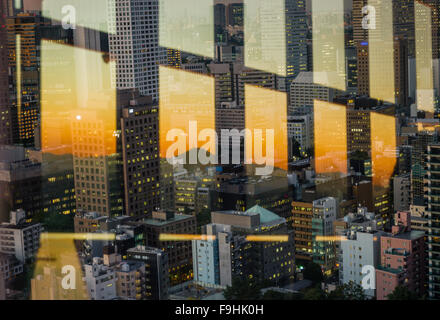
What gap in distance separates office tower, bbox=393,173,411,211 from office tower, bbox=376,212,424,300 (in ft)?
6.50

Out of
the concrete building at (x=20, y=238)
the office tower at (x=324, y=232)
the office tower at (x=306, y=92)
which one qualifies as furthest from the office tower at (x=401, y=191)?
the office tower at (x=306, y=92)

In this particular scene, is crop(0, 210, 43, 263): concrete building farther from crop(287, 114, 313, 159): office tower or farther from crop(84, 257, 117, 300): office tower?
crop(287, 114, 313, 159): office tower

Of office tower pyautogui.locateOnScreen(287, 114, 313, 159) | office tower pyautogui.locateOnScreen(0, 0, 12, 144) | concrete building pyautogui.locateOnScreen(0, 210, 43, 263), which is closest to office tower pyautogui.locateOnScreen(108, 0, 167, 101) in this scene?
office tower pyautogui.locateOnScreen(0, 0, 12, 144)

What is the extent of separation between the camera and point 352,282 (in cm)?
530

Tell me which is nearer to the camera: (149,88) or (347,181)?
(347,181)

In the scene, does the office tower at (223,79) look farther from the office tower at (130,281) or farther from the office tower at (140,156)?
the office tower at (130,281)

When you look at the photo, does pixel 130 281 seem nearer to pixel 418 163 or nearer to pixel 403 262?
pixel 403 262

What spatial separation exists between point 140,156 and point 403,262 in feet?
9.45

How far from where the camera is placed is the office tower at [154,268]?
5.33 m

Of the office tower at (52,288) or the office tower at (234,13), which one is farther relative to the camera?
the office tower at (234,13)

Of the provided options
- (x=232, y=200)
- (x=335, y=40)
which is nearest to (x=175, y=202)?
(x=232, y=200)

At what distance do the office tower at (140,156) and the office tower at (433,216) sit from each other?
2.68m

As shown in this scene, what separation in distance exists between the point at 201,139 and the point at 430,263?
5491mm

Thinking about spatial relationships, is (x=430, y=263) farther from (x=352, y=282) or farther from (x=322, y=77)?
(x=322, y=77)
